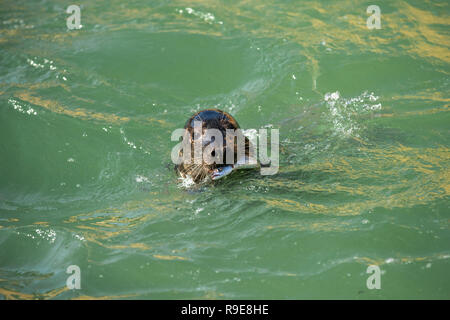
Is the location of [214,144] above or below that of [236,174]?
above

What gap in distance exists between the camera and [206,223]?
456 cm

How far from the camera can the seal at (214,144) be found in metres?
4.54

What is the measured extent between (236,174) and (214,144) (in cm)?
43

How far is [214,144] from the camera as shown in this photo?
452 cm

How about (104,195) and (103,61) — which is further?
(103,61)

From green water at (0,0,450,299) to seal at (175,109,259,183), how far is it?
0.61 feet

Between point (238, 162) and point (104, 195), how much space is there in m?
1.56

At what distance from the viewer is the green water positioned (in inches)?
160

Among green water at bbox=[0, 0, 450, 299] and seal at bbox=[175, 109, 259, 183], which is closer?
green water at bbox=[0, 0, 450, 299]

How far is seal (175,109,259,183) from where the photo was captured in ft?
14.9

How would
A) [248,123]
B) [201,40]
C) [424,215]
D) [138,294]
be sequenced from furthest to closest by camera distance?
[201,40], [248,123], [424,215], [138,294]

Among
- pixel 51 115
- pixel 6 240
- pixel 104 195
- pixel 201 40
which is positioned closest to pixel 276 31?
pixel 201 40

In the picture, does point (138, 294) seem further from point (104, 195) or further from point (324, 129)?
point (324, 129)

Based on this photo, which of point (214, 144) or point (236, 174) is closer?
point (214, 144)
